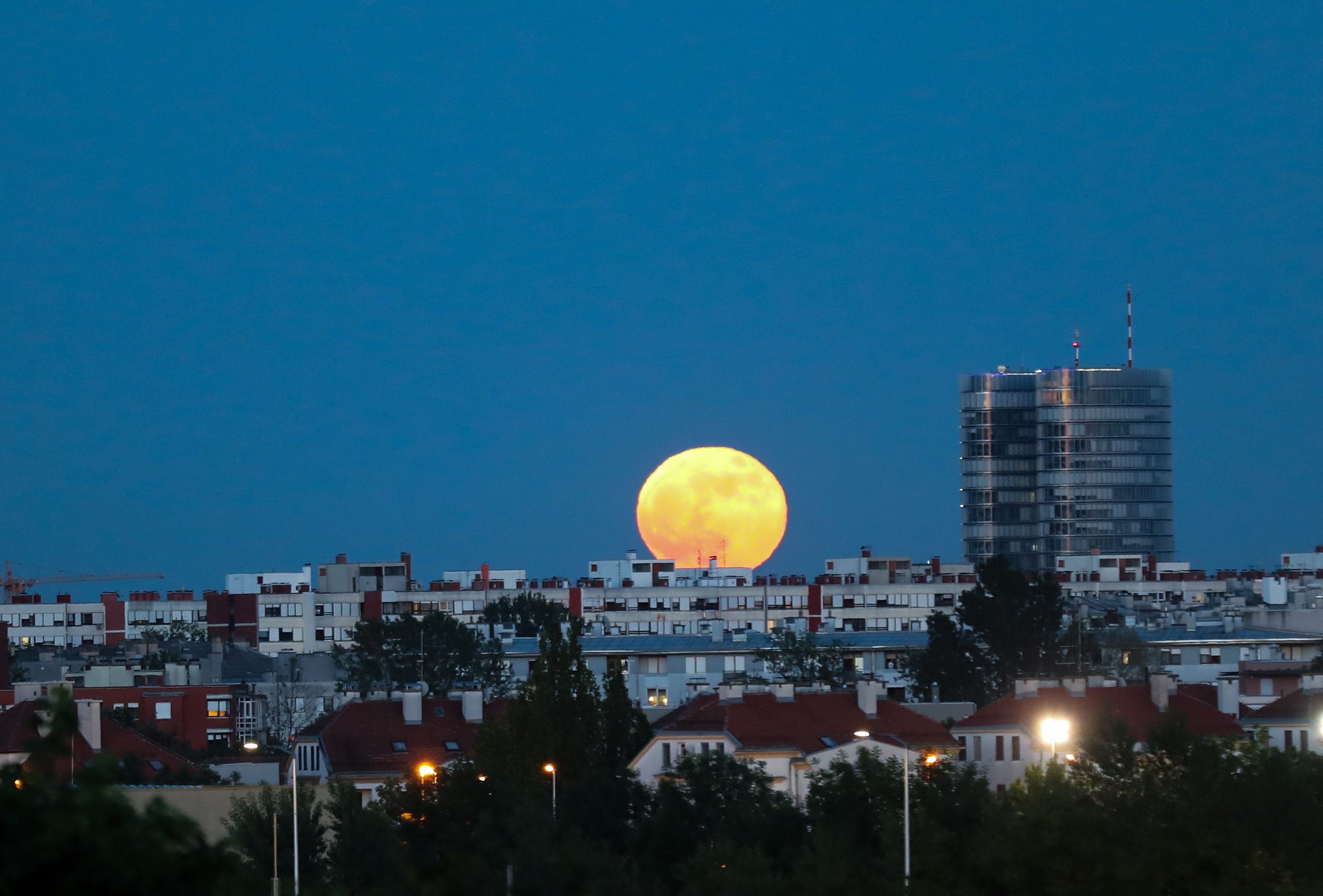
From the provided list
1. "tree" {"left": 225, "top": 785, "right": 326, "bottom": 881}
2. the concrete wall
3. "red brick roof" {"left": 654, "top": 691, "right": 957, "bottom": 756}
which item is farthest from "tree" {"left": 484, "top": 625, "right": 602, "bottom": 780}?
"tree" {"left": 225, "top": 785, "right": 326, "bottom": 881}

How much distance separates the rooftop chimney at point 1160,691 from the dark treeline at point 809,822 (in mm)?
4582

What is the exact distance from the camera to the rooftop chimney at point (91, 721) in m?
74.9

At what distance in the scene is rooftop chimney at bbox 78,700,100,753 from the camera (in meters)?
74.9

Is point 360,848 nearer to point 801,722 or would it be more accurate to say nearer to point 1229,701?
point 801,722

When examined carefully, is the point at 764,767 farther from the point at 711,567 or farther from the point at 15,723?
the point at 711,567

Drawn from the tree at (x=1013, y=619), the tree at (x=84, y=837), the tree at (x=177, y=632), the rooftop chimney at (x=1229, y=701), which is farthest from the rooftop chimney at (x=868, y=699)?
the tree at (x=177, y=632)

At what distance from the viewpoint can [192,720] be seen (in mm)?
101062

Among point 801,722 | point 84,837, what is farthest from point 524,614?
point 84,837

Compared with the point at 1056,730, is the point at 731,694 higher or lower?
higher

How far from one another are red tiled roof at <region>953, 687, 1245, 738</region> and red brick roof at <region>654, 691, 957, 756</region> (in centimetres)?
208

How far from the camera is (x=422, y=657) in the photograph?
12762 centimetres

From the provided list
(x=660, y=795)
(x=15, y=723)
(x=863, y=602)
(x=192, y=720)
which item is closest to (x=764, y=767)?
(x=660, y=795)

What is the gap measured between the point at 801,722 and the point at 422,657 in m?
55.4

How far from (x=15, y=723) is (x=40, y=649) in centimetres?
7358
